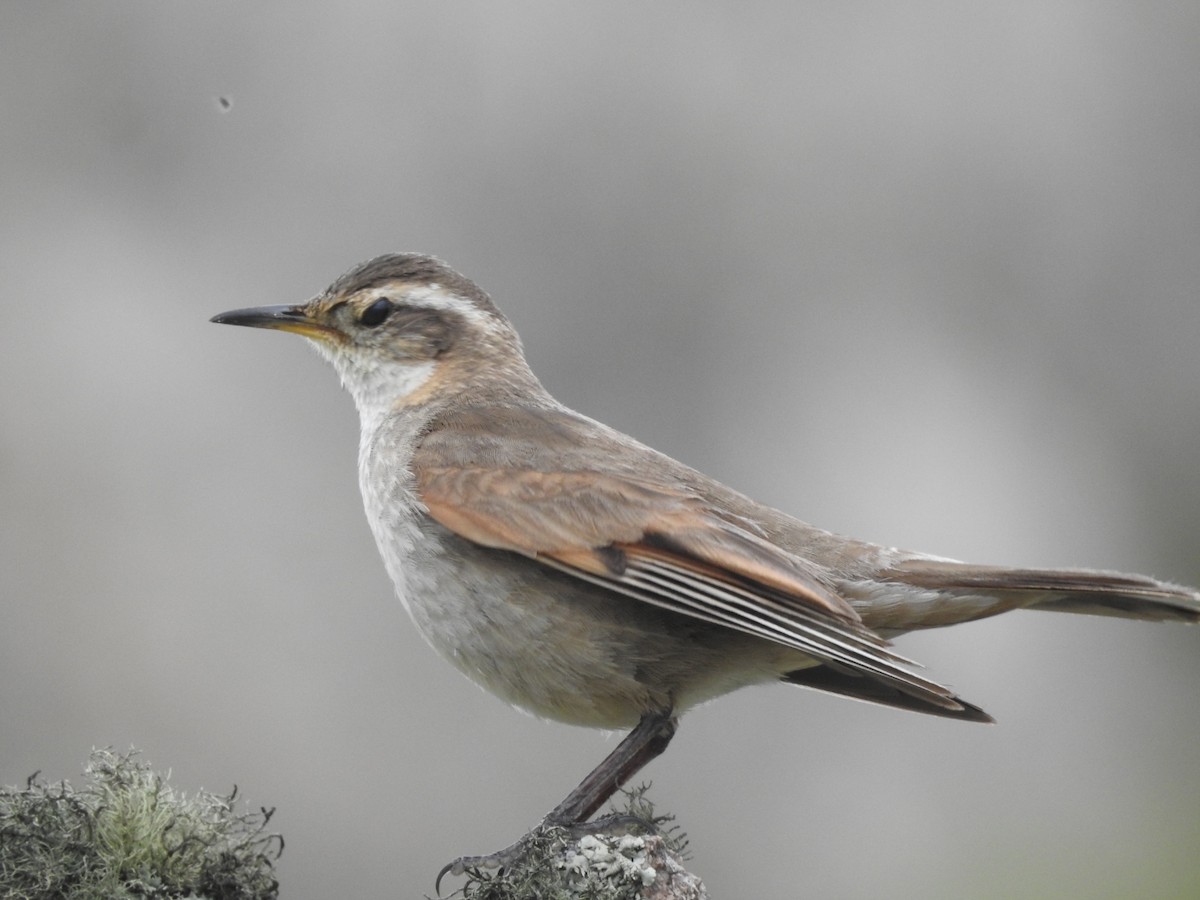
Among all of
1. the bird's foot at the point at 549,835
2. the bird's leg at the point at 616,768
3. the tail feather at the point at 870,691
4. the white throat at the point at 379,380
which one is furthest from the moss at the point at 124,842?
the white throat at the point at 379,380

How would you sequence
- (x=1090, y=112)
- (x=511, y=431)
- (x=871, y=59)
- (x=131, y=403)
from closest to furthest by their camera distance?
(x=511, y=431)
(x=131, y=403)
(x=871, y=59)
(x=1090, y=112)

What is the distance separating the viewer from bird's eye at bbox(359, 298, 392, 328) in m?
5.60

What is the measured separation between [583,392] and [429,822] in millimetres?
2808

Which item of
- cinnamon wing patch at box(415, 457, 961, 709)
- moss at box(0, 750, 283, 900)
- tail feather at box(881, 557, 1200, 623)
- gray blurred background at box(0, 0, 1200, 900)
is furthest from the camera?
gray blurred background at box(0, 0, 1200, 900)

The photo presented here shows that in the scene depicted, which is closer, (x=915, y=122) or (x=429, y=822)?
(x=429, y=822)

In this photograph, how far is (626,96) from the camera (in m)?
9.73

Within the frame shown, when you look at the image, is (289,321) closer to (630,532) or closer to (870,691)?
(630,532)

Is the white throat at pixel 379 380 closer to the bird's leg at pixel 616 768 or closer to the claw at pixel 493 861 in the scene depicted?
the bird's leg at pixel 616 768

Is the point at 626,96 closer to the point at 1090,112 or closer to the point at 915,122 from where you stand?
the point at 915,122

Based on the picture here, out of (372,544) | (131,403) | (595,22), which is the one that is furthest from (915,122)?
(131,403)

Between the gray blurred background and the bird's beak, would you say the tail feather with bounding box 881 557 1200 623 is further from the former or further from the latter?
the gray blurred background

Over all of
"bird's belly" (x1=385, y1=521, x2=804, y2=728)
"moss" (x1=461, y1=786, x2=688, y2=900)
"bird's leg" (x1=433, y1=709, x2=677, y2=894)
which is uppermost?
"bird's belly" (x1=385, y1=521, x2=804, y2=728)

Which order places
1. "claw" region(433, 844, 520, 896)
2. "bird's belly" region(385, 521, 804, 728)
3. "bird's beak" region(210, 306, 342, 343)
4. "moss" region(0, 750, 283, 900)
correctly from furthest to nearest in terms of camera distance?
1. "bird's beak" region(210, 306, 342, 343)
2. "bird's belly" region(385, 521, 804, 728)
3. "claw" region(433, 844, 520, 896)
4. "moss" region(0, 750, 283, 900)

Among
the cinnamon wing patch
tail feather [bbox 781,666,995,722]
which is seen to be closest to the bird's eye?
the cinnamon wing patch
